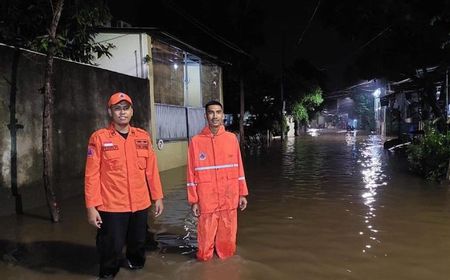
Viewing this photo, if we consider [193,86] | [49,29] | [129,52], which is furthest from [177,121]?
[49,29]

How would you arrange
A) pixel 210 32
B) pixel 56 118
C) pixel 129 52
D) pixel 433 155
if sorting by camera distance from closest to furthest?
1. pixel 56 118
2. pixel 433 155
3. pixel 129 52
4. pixel 210 32

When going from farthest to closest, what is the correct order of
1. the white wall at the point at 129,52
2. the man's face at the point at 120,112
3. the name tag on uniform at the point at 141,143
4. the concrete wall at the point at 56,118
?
the white wall at the point at 129,52, the concrete wall at the point at 56,118, the name tag on uniform at the point at 141,143, the man's face at the point at 120,112

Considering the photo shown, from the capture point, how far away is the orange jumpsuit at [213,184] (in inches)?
213

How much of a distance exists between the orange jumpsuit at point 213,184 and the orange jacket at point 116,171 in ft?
2.07

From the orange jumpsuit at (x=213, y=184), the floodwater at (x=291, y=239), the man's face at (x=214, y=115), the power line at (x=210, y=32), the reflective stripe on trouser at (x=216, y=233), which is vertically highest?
the power line at (x=210, y=32)

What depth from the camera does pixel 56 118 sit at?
9516 millimetres

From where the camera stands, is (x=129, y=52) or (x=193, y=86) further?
(x=193, y=86)

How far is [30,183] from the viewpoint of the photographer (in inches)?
340

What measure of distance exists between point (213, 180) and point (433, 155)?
28.4ft

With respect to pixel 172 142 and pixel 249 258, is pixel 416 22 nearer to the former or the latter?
pixel 172 142

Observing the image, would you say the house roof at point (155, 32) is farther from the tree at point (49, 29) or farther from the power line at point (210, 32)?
the power line at point (210, 32)

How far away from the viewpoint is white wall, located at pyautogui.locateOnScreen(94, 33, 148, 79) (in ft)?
47.4

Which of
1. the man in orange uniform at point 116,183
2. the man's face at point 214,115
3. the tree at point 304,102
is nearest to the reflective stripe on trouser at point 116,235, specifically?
the man in orange uniform at point 116,183

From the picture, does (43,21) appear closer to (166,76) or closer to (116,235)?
(116,235)
